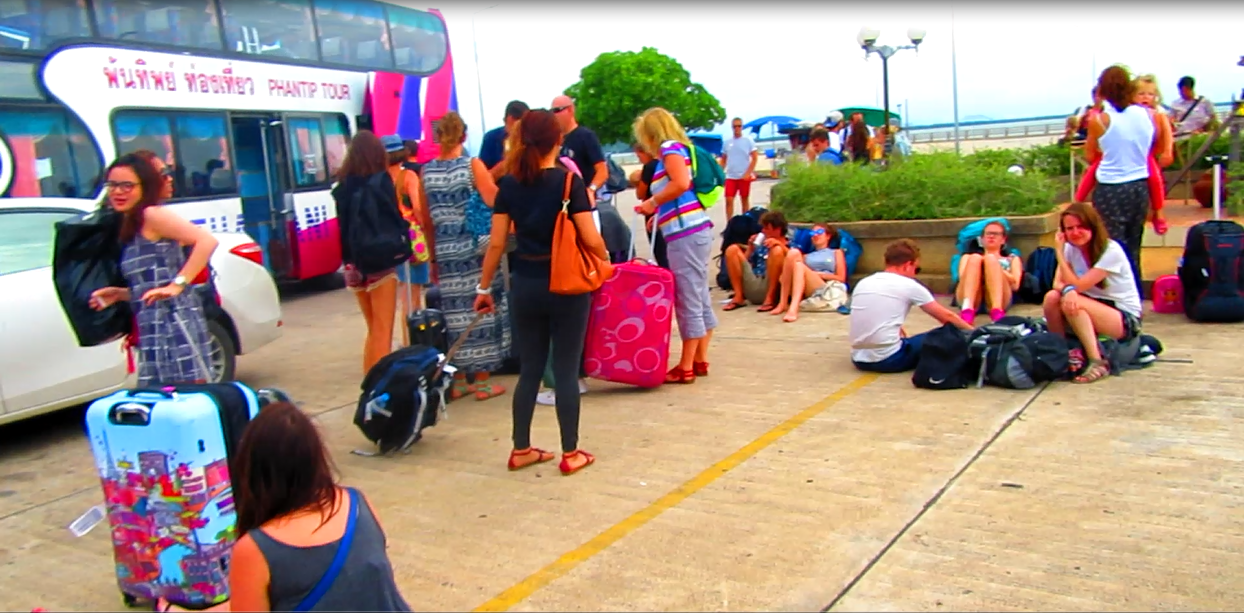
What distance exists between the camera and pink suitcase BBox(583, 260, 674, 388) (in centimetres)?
625

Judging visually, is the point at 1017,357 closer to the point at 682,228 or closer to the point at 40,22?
→ the point at 682,228

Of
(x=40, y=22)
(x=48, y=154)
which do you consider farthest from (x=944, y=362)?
(x=40, y=22)

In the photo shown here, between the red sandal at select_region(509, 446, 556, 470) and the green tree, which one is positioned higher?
the green tree

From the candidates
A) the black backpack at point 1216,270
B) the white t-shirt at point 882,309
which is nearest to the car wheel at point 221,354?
the white t-shirt at point 882,309

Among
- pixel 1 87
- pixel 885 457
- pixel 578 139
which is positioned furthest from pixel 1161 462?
pixel 1 87

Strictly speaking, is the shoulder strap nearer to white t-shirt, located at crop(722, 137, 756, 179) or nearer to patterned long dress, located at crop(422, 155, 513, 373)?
patterned long dress, located at crop(422, 155, 513, 373)

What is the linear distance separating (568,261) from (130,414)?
6.16 ft

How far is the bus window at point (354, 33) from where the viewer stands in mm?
13148

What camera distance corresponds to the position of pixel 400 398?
17.0 ft

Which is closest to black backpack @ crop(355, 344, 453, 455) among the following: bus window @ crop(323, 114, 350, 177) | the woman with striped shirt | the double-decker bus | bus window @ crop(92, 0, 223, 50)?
the woman with striped shirt

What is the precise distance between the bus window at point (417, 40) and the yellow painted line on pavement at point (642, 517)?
33.9 ft

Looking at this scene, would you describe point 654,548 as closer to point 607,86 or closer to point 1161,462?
point 1161,462

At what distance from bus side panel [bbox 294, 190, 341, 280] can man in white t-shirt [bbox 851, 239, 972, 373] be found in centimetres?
792

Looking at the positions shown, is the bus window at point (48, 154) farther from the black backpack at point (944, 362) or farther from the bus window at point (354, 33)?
the black backpack at point (944, 362)
